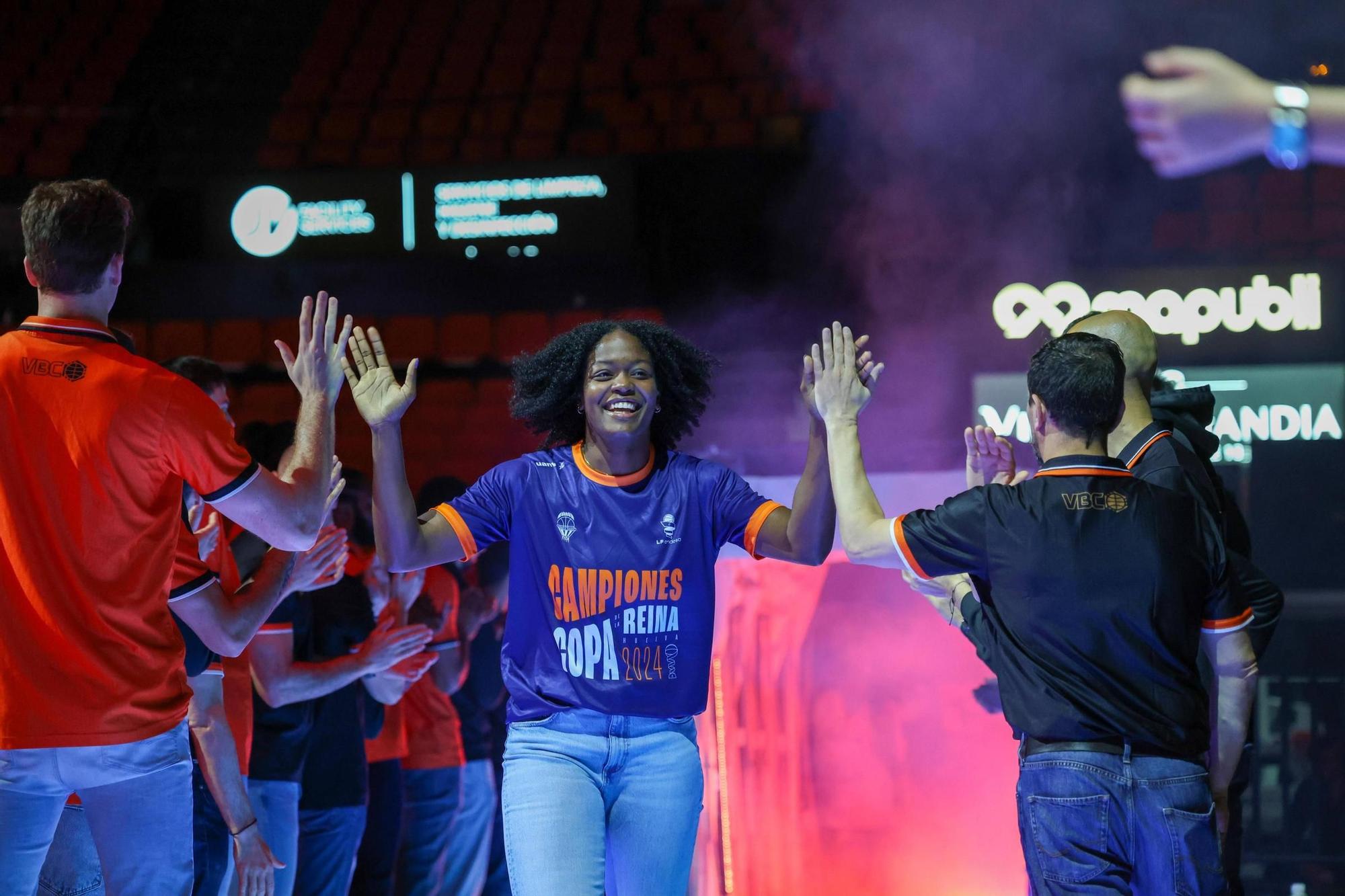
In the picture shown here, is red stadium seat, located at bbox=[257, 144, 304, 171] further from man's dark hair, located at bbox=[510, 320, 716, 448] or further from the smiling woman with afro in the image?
the smiling woman with afro

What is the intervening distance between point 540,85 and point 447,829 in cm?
749

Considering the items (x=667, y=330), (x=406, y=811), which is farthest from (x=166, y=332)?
(x=667, y=330)

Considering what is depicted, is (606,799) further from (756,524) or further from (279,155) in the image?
(279,155)

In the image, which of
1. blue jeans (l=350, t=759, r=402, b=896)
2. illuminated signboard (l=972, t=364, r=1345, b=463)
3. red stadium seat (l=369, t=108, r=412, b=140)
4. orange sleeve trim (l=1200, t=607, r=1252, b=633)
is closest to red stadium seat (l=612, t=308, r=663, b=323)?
illuminated signboard (l=972, t=364, r=1345, b=463)

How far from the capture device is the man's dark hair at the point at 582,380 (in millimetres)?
3230

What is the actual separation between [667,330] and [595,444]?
41cm

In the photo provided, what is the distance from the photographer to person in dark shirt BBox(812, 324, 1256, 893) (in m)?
2.47

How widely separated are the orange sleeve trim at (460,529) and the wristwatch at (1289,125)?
194 centimetres

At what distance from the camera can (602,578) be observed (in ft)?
9.61

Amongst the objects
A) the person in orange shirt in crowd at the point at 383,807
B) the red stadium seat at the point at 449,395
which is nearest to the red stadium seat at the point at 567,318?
the red stadium seat at the point at 449,395

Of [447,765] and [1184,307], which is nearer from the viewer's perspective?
[447,765]

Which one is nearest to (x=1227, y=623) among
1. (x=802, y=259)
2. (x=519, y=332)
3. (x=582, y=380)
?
(x=582, y=380)

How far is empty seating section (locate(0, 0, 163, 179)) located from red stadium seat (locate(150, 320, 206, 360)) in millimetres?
1812

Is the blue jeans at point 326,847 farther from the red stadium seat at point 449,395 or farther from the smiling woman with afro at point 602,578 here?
the red stadium seat at point 449,395
